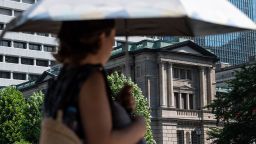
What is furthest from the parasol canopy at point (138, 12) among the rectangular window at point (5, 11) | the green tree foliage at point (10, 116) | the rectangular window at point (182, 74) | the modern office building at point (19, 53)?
the rectangular window at point (5, 11)

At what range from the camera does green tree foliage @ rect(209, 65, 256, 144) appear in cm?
2975

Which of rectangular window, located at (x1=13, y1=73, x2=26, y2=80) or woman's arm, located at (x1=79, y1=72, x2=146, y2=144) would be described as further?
rectangular window, located at (x1=13, y1=73, x2=26, y2=80)

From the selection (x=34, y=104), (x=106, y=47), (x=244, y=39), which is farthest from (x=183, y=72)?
(x=106, y=47)

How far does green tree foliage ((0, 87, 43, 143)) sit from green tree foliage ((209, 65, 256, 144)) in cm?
2140

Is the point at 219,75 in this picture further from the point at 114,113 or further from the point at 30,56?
the point at 114,113

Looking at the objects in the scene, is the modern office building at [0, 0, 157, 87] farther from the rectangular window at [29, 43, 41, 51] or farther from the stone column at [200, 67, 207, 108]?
the stone column at [200, 67, 207, 108]

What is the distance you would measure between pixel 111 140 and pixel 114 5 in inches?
26.0

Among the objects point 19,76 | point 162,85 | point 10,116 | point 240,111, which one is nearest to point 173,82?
point 162,85

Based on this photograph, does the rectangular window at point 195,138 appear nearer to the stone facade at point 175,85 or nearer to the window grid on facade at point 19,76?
the stone facade at point 175,85

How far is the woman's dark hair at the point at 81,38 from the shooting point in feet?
9.99

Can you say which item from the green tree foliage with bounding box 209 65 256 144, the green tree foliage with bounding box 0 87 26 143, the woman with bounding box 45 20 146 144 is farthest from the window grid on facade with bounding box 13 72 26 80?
the woman with bounding box 45 20 146 144

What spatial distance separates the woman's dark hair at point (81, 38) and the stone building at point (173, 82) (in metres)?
63.3

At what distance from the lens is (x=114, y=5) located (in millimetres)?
2984

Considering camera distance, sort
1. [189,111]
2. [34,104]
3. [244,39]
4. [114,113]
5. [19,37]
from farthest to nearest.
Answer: [244,39] < [19,37] < [189,111] < [34,104] < [114,113]
